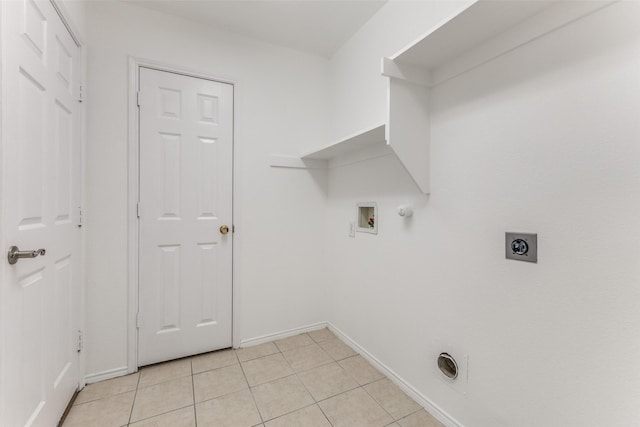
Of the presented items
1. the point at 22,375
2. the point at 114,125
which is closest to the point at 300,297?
the point at 22,375

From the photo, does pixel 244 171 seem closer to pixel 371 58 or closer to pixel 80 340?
pixel 371 58

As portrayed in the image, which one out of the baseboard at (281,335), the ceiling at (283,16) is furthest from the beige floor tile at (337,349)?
the ceiling at (283,16)

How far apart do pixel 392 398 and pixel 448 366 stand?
1.40 ft

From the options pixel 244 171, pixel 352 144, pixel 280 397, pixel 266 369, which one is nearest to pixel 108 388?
pixel 266 369

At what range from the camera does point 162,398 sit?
5.35 feet

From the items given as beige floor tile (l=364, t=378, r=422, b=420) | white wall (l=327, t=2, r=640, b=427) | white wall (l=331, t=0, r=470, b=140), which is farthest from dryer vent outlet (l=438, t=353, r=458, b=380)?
white wall (l=331, t=0, r=470, b=140)

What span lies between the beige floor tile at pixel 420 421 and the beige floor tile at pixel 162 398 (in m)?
1.21

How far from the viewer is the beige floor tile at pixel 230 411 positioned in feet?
4.76

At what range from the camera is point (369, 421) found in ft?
4.78

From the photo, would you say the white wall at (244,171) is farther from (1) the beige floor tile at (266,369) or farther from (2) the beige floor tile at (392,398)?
(2) the beige floor tile at (392,398)

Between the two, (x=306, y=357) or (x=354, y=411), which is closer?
(x=354, y=411)

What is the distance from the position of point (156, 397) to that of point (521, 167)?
7.45 feet

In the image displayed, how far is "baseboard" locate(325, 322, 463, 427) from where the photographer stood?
1414mm

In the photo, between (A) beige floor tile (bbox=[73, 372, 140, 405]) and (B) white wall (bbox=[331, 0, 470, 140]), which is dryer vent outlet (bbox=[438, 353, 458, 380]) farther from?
(A) beige floor tile (bbox=[73, 372, 140, 405])
